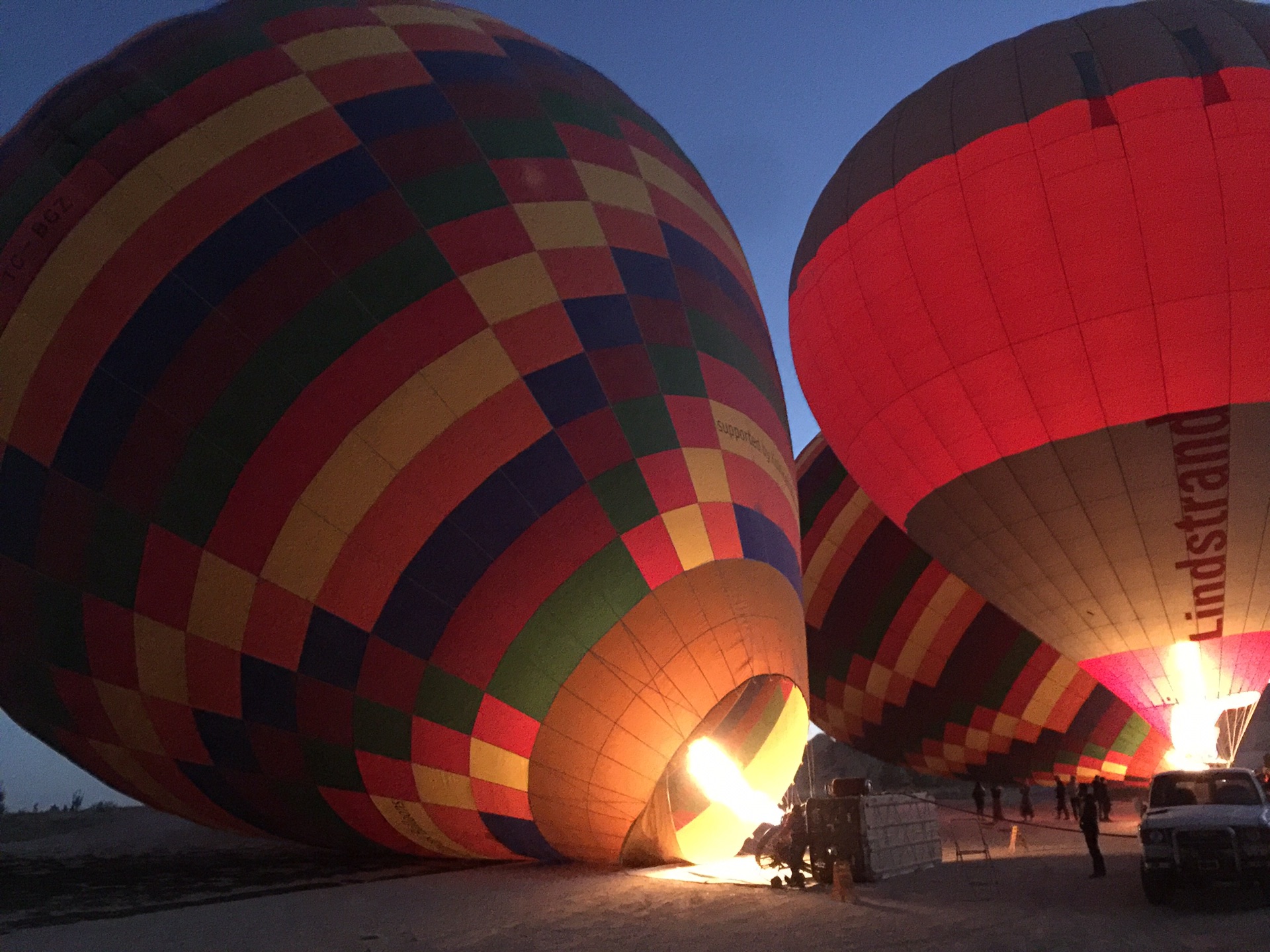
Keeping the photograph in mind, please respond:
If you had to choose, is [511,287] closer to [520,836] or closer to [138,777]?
[520,836]

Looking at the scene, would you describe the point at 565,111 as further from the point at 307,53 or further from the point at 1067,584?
the point at 1067,584

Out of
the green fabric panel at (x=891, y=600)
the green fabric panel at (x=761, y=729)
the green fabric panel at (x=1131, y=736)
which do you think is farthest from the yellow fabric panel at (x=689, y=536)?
the green fabric panel at (x=1131, y=736)

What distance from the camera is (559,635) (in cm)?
639

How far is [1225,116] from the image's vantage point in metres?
9.16

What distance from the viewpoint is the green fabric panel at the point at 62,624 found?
22.6 feet

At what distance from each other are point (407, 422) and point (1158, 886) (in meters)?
5.50

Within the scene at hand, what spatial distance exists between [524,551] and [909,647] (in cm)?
942

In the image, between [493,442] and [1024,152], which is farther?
[1024,152]

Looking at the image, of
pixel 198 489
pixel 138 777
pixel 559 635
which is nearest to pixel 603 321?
pixel 559 635

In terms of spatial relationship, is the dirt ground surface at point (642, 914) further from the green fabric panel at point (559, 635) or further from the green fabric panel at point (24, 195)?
the green fabric panel at point (24, 195)

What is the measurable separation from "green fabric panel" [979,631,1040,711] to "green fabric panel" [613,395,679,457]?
912 cm

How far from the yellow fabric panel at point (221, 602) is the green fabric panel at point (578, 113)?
4.21 meters

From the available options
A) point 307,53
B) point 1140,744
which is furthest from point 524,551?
point 1140,744

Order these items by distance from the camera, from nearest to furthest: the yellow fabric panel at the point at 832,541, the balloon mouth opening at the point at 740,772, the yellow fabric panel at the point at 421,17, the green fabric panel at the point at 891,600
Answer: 1. the yellow fabric panel at the point at 421,17
2. the balloon mouth opening at the point at 740,772
3. the green fabric panel at the point at 891,600
4. the yellow fabric panel at the point at 832,541
